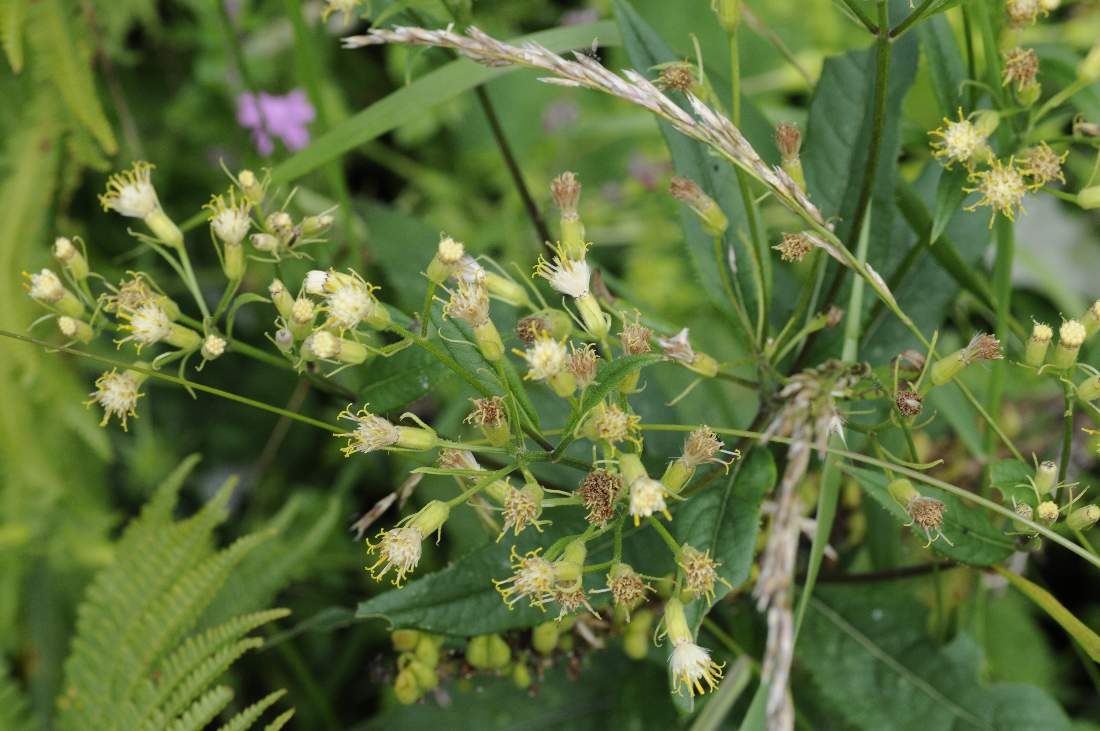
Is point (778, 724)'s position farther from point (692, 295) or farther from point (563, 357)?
point (692, 295)

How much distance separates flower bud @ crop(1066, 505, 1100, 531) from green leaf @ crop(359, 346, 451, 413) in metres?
0.68

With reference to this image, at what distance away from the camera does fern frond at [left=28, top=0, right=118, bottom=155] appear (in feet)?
5.61

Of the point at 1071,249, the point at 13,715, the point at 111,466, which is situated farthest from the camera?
the point at 1071,249

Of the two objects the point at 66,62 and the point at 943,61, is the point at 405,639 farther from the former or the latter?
the point at 66,62

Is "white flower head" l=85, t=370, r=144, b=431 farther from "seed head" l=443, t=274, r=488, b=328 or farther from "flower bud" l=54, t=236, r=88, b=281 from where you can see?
"seed head" l=443, t=274, r=488, b=328

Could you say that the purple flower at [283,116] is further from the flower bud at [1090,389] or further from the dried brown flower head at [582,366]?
the flower bud at [1090,389]

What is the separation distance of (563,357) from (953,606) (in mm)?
1067

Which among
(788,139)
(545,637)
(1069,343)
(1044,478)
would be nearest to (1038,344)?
(1069,343)

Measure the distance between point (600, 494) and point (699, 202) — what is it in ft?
1.20

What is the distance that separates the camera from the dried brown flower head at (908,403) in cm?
100

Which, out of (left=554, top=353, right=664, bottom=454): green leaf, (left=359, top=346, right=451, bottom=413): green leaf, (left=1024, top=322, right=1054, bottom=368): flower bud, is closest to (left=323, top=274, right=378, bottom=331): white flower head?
(left=359, top=346, right=451, bottom=413): green leaf

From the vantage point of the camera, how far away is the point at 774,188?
93cm

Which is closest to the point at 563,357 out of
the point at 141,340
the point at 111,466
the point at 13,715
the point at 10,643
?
the point at 141,340

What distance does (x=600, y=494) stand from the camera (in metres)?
0.94
